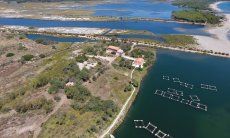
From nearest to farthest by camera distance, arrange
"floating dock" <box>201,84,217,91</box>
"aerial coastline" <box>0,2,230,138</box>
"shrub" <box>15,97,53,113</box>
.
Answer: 1. "aerial coastline" <box>0,2,230,138</box>
2. "shrub" <box>15,97,53,113</box>
3. "floating dock" <box>201,84,217,91</box>

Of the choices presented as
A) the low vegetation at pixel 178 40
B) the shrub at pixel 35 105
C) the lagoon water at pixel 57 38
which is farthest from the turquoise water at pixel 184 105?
the lagoon water at pixel 57 38

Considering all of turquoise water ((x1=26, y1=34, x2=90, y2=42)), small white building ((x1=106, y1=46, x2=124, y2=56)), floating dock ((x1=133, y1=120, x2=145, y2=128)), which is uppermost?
small white building ((x1=106, y1=46, x2=124, y2=56))

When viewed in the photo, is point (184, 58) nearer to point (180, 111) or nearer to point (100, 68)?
point (100, 68)

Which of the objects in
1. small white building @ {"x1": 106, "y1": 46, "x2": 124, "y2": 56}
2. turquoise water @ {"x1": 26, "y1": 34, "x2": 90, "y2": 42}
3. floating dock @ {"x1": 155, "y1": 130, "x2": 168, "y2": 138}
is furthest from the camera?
turquoise water @ {"x1": 26, "y1": 34, "x2": 90, "y2": 42}

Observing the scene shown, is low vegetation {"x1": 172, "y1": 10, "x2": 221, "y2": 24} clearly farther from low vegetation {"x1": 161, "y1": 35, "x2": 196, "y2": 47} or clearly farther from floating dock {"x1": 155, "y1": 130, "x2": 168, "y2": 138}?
floating dock {"x1": 155, "y1": 130, "x2": 168, "y2": 138}

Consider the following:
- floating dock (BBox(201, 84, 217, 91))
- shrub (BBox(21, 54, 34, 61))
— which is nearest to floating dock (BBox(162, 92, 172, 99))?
floating dock (BBox(201, 84, 217, 91))

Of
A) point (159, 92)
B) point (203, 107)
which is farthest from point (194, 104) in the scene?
point (159, 92)

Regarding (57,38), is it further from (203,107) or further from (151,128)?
(151,128)

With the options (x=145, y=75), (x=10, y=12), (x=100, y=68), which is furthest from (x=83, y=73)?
(x=10, y=12)
